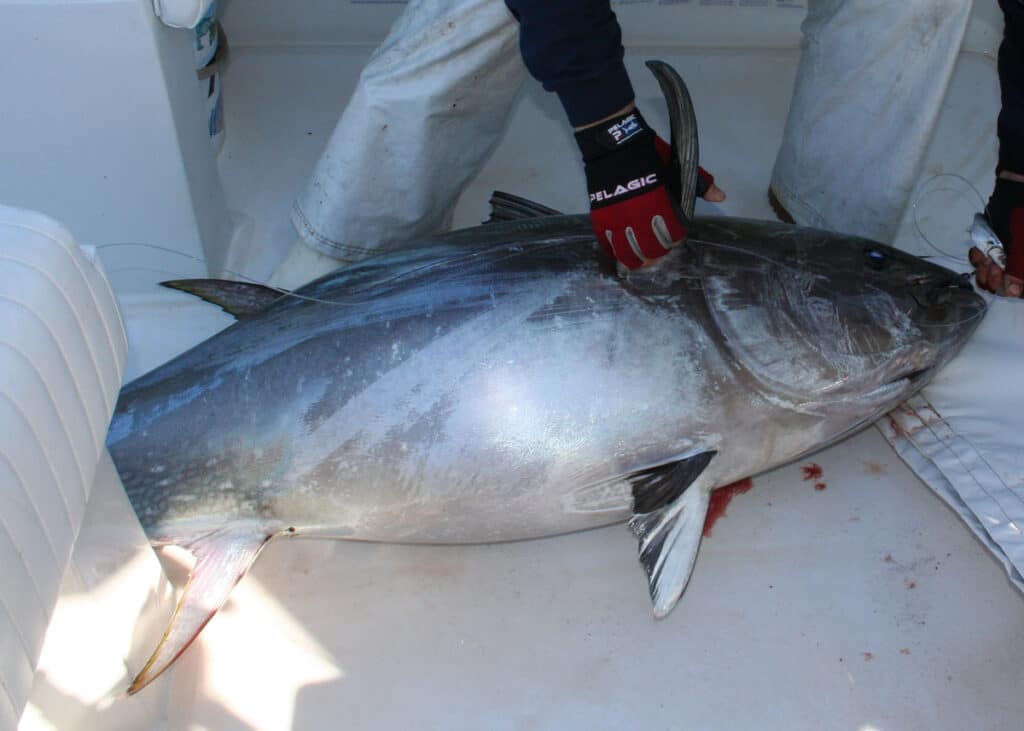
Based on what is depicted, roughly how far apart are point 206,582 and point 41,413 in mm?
725

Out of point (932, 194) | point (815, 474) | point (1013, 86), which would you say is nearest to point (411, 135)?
point (815, 474)

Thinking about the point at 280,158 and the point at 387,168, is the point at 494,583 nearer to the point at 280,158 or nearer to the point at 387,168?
the point at 387,168

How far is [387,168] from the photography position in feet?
8.04

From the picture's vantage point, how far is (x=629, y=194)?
6.02 ft

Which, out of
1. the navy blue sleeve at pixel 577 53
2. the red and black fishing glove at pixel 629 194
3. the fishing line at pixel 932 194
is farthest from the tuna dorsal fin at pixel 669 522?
the fishing line at pixel 932 194

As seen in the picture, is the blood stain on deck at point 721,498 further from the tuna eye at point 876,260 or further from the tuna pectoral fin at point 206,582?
the tuna pectoral fin at point 206,582

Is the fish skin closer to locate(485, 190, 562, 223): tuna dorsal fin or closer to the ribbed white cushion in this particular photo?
locate(485, 190, 562, 223): tuna dorsal fin

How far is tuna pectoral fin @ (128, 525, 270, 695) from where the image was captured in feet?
5.24

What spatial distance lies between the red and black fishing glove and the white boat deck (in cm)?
67

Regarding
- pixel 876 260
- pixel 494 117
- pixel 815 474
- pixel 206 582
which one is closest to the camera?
pixel 206 582

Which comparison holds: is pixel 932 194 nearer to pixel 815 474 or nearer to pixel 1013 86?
pixel 1013 86

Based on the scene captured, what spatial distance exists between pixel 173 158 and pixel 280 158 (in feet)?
2.81

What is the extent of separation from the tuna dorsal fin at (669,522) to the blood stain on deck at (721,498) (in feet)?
0.93

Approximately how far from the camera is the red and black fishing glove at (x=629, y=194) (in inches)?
71.4
